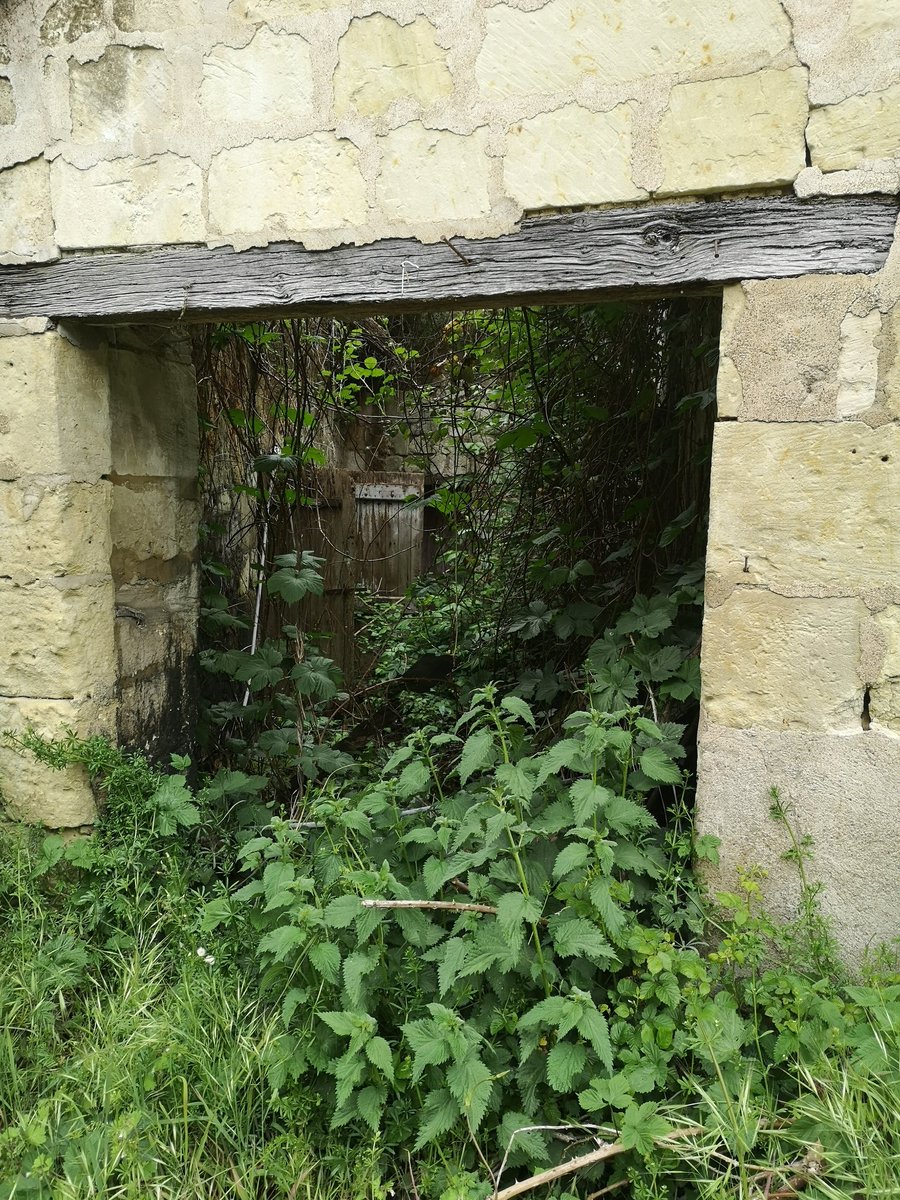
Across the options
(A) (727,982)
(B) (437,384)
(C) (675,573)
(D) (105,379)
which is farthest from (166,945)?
(B) (437,384)

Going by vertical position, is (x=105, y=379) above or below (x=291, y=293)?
below

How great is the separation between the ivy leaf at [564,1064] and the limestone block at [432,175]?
2.09m

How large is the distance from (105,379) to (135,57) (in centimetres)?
97

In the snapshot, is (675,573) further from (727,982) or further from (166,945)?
(166,945)

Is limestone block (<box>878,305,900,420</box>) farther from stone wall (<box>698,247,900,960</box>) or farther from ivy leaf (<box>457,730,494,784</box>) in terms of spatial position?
ivy leaf (<box>457,730,494,784</box>)

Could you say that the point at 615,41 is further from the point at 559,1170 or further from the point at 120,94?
the point at 559,1170

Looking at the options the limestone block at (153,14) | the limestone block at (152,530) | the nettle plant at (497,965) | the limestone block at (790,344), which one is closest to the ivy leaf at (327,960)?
the nettle plant at (497,965)

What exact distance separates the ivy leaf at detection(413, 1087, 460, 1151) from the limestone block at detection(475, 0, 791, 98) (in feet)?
8.14

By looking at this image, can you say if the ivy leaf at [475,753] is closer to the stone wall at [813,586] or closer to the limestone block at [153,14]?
the stone wall at [813,586]

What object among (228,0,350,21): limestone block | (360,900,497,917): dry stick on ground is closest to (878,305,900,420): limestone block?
(360,900,497,917): dry stick on ground

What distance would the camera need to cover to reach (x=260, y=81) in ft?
7.64

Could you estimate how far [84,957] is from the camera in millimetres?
2432

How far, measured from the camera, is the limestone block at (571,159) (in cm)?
210

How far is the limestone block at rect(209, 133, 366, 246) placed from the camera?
2.30m
